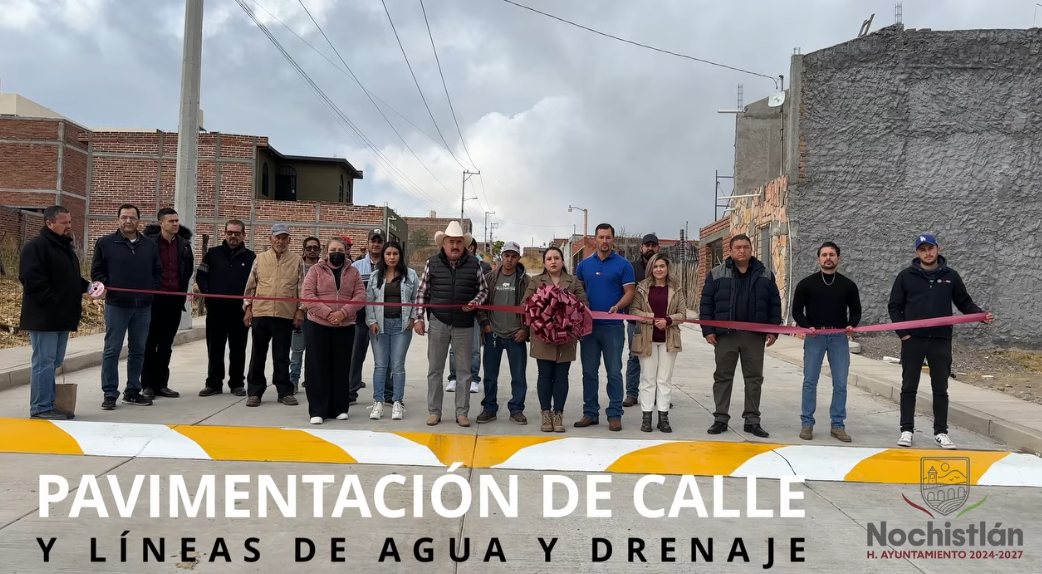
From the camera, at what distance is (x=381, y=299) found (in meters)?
7.55

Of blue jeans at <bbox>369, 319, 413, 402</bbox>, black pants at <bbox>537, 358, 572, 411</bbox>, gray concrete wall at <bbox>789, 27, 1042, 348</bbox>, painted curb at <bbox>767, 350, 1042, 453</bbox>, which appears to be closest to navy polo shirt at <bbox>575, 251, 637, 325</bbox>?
black pants at <bbox>537, 358, 572, 411</bbox>

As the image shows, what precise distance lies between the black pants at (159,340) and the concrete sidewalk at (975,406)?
8.78 m

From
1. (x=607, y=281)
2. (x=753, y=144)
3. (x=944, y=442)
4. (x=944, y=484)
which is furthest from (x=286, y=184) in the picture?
(x=944, y=484)

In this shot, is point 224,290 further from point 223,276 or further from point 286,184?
point 286,184

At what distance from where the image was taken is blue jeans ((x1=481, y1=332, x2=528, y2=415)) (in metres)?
7.14

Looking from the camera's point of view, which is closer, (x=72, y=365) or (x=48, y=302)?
(x=48, y=302)

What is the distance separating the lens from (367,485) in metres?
5.11

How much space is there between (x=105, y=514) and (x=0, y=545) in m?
0.58

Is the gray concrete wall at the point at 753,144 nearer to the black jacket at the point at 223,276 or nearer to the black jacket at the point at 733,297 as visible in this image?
the black jacket at the point at 733,297

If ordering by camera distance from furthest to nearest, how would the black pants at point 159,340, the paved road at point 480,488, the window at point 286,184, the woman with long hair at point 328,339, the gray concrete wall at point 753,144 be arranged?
the window at point 286,184
the gray concrete wall at point 753,144
the black pants at point 159,340
the woman with long hair at point 328,339
the paved road at point 480,488

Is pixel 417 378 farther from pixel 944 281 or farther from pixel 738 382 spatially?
pixel 944 281

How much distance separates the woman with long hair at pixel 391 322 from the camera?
24.2ft

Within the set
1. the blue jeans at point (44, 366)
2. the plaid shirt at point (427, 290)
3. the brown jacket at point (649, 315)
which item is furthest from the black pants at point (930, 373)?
the blue jeans at point (44, 366)

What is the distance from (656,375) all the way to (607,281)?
107 cm
